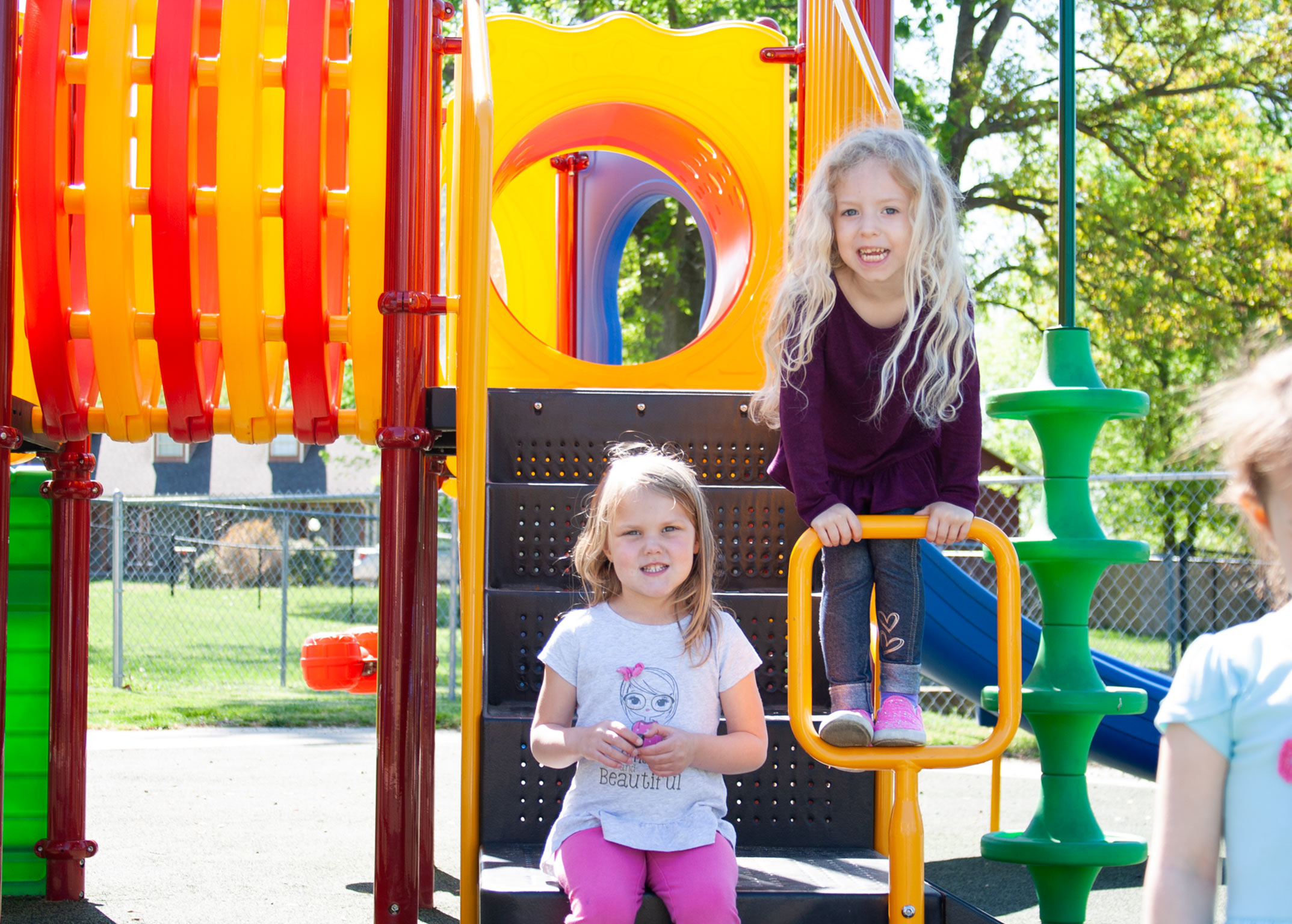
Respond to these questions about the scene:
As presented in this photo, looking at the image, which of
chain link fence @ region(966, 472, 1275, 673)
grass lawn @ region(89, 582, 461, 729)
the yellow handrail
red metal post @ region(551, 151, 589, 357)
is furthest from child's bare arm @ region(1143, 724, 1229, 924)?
chain link fence @ region(966, 472, 1275, 673)

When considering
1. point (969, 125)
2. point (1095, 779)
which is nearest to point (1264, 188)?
point (969, 125)

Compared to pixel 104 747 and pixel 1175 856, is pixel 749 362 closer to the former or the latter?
pixel 1175 856

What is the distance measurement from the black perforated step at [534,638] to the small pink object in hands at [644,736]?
0.92m

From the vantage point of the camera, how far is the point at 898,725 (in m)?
2.78

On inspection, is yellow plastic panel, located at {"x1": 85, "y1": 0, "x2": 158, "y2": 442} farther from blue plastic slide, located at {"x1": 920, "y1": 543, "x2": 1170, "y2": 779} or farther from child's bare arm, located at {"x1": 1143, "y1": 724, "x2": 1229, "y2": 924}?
child's bare arm, located at {"x1": 1143, "y1": 724, "x2": 1229, "y2": 924}

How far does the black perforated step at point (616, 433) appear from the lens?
12.5ft

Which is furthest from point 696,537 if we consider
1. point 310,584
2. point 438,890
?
point 310,584

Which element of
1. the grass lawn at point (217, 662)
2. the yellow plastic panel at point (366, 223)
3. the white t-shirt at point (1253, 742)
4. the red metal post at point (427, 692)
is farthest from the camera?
the grass lawn at point (217, 662)

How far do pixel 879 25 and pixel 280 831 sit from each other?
159 inches

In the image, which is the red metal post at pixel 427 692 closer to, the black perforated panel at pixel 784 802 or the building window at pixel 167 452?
the black perforated panel at pixel 784 802

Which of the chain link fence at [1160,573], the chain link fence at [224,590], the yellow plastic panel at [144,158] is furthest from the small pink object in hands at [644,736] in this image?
the chain link fence at [1160,573]

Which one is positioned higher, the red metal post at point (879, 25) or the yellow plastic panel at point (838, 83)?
the red metal post at point (879, 25)

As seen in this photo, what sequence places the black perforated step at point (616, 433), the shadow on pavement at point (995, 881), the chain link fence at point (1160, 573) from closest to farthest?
the black perforated step at point (616, 433) < the shadow on pavement at point (995, 881) < the chain link fence at point (1160, 573)

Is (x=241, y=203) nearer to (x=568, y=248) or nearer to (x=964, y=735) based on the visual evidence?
(x=568, y=248)
